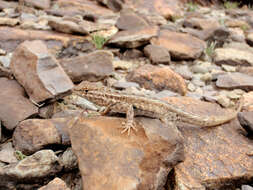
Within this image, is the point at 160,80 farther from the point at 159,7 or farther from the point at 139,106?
the point at 159,7

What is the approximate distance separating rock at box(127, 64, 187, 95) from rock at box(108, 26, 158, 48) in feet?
4.49

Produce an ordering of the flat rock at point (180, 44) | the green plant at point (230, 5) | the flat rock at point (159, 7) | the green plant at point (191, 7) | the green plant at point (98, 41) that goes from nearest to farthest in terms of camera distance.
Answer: the green plant at point (98, 41) < the flat rock at point (180, 44) < the flat rock at point (159, 7) < the green plant at point (191, 7) < the green plant at point (230, 5)

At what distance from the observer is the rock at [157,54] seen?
6.71m

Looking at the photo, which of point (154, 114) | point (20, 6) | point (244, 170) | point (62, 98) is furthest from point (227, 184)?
point (20, 6)

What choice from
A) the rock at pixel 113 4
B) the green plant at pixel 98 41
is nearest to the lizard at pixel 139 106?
the green plant at pixel 98 41

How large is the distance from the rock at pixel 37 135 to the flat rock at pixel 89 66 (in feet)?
6.10

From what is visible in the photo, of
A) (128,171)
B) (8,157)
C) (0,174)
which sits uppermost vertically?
(128,171)

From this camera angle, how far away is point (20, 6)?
8.00 m

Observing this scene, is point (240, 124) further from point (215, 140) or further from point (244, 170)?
point (244, 170)

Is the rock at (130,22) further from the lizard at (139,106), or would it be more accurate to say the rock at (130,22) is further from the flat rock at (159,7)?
the lizard at (139,106)

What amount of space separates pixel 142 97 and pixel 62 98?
5.78ft

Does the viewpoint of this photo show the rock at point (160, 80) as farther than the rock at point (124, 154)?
Yes

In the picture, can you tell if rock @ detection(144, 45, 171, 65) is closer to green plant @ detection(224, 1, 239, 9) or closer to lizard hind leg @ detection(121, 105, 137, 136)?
lizard hind leg @ detection(121, 105, 137, 136)

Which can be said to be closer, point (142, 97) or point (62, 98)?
point (142, 97)
